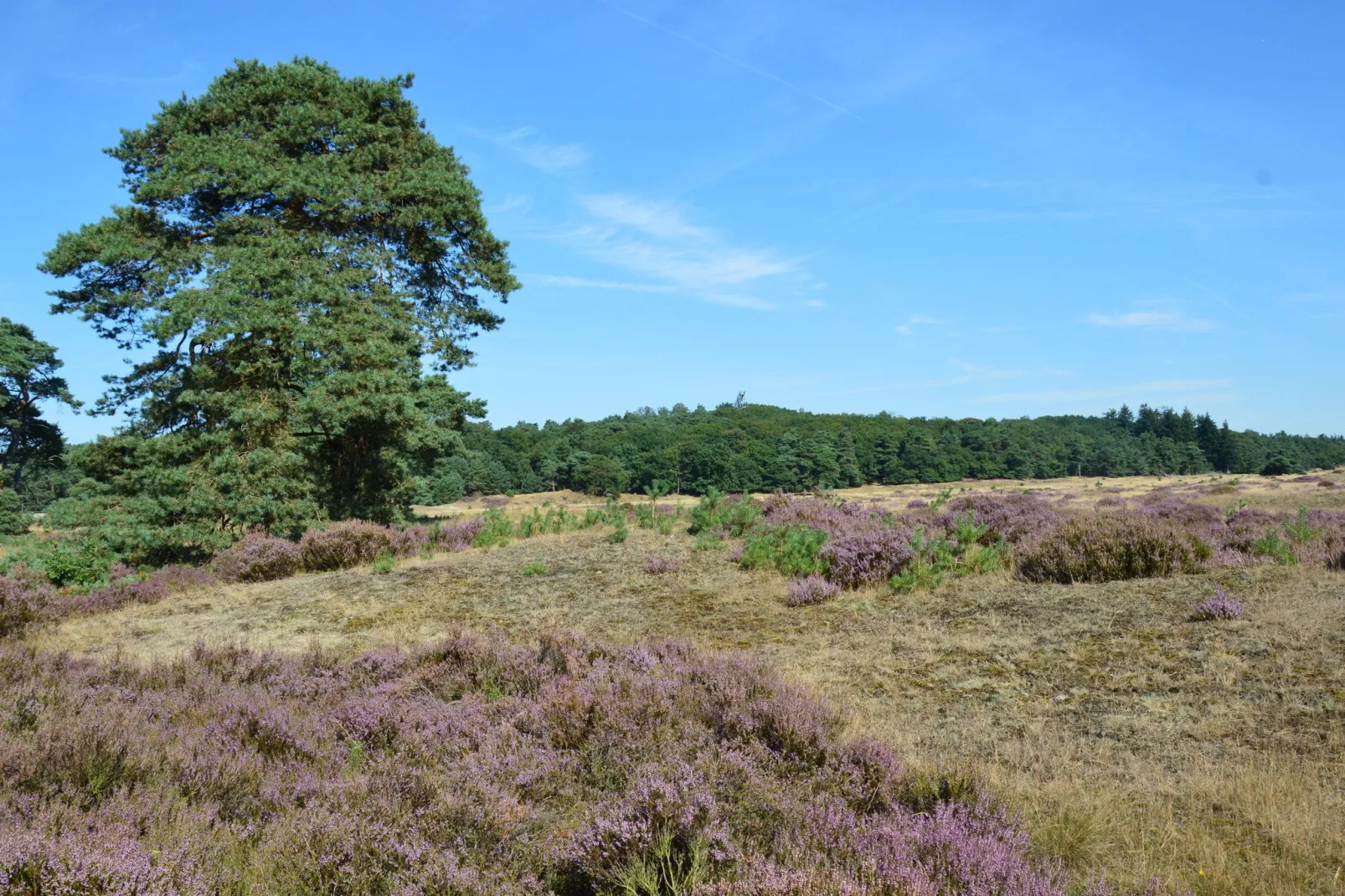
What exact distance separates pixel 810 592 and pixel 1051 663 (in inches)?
129

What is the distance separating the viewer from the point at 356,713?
15.2 ft

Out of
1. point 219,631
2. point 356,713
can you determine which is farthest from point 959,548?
point 219,631

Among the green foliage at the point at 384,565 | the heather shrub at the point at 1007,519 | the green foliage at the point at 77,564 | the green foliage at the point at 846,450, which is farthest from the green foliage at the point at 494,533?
the green foliage at the point at 846,450

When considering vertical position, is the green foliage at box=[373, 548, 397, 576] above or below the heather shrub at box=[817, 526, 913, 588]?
below

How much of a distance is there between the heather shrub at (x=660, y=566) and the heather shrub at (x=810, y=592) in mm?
2414

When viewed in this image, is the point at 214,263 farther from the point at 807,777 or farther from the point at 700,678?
the point at 807,777

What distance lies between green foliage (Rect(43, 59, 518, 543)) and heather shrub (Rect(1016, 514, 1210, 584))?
12.3 meters

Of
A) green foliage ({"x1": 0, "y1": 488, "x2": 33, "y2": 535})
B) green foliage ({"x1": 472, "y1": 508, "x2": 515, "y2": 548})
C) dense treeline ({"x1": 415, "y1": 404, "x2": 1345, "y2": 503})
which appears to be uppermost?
dense treeline ({"x1": 415, "y1": 404, "x2": 1345, "y2": 503})

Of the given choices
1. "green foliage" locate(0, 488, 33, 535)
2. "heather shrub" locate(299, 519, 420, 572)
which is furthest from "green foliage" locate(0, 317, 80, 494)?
"heather shrub" locate(299, 519, 420, 572)

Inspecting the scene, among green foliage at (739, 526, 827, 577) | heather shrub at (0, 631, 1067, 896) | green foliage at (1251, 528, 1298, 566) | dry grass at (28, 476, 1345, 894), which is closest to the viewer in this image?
heather shrub at (0, 631, 1067, 896)

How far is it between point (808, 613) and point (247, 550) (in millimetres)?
10075

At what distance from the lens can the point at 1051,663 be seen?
19.3 feet

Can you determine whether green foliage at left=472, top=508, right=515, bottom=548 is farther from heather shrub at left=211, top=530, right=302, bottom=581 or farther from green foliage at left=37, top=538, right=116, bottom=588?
green foliage at left=37, top=538, right=116, bottom=588

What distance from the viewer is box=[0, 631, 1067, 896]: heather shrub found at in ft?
8.65
